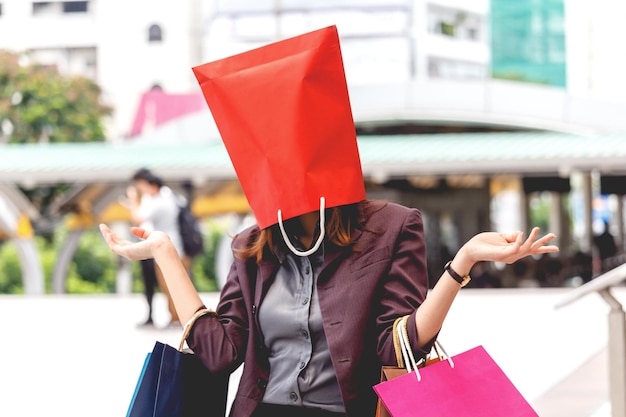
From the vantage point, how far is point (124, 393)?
717 cm

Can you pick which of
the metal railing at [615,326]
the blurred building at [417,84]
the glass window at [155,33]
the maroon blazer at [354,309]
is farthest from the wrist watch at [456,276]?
the glass window at [155,33]

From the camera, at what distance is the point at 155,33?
204ft

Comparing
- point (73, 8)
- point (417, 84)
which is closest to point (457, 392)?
point (417, 84)

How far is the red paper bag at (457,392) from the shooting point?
2.06 metres

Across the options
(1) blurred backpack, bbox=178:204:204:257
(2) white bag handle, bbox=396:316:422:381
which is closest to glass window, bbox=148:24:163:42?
(1) blurred backpack, bbox=178:204:204:257

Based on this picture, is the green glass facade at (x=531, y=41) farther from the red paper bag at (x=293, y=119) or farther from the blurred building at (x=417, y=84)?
the red paper bag at (x=293, y=119)

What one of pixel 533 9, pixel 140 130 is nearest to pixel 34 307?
pixel 140 130

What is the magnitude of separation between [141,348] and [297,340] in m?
7.49

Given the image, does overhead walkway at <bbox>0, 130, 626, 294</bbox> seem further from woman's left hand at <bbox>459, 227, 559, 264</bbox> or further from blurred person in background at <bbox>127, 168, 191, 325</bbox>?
woman's left hand at <bbox>459, 227, 559, 264</bbox>

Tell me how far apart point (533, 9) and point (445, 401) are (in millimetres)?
74681

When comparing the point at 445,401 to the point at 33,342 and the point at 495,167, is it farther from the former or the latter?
the point at 495,167

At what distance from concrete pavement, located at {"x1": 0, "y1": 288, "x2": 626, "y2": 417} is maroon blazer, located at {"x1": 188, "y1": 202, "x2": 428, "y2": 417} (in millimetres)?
3827

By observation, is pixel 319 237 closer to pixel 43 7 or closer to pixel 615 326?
pixel 615 326

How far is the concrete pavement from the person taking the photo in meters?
6.86
